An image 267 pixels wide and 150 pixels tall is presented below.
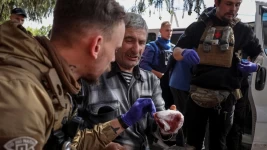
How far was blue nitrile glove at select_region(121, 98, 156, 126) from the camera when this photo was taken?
1.80m

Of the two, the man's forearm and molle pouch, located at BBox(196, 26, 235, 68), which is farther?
the man's forearm

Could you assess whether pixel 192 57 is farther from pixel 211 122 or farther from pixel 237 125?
pixel 237 125

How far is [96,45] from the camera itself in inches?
46.6

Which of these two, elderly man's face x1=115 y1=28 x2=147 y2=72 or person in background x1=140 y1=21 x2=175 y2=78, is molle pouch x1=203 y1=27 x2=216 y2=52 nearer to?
elderly man's face x1=115 y1=28 x2=147 y2=72

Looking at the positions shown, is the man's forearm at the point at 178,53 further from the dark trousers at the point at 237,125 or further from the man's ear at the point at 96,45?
the man's ear at the point at 96,45

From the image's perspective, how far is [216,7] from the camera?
323cm

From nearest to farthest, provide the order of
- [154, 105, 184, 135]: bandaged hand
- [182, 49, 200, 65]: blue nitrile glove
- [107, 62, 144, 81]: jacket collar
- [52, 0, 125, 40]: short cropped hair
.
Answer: [52, 0, 125, 40]: short cropped hair, [154, 105, 184, 135]: bandaged hand, [107, 62, 144, 81]: jacket collar, [182, 49, 200, 65]: blue nitrile glove

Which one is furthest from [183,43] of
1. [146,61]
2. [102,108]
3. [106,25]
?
[106,25]

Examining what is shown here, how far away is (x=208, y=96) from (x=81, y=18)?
211 cm

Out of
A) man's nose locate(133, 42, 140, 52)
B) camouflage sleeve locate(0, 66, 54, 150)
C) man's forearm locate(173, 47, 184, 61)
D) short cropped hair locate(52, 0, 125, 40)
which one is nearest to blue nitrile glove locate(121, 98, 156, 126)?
man's nose locate(133, 42, 140, 52)

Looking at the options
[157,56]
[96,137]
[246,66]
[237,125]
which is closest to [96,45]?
[96,137]

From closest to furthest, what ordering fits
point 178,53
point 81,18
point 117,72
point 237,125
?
point 81,18
point 117,72
point 178,53
point 237,125

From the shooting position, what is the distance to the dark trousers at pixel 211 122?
3.19 m

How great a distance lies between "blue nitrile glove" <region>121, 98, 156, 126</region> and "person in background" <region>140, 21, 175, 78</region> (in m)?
2.48
